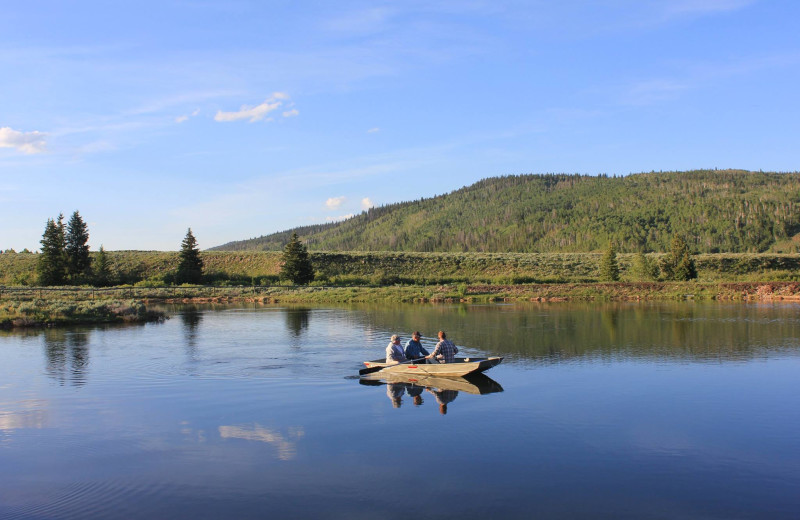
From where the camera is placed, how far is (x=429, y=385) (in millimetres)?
19859

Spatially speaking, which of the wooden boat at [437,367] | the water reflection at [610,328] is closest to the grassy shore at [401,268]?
the water reflection at [610,328]

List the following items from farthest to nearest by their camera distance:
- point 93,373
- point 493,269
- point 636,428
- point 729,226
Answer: point 729,226
point 493,269
point 93,373
point 636,428

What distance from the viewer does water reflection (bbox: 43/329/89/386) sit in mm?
21016

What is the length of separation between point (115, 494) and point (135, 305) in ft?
114

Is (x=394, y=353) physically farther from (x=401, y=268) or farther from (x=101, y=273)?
(x=401, y=268)

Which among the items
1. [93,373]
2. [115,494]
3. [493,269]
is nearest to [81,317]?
[93,373]

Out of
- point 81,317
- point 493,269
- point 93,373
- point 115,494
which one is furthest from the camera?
point 493,269

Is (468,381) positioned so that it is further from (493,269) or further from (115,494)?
(493,269)

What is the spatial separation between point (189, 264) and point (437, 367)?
206 feet

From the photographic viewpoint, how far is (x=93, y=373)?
2145cm

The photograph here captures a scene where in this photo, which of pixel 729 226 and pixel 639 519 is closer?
pixel 639 519

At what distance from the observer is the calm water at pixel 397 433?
10195 mm

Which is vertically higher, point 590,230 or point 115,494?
point 590,230

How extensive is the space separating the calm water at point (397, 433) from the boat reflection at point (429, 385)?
0.44 feet
